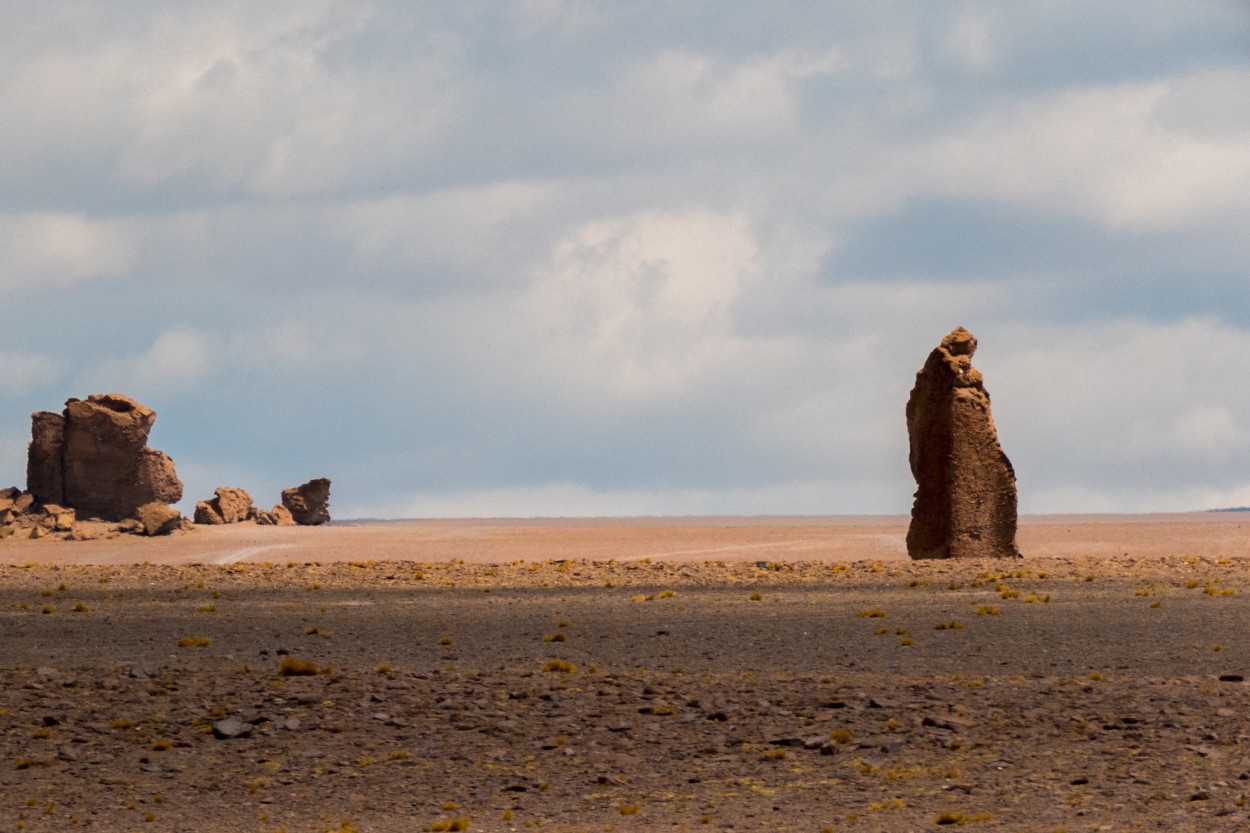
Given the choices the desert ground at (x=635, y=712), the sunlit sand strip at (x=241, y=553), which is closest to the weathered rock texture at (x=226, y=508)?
the sunlit sand strip at (x=241, y=553)

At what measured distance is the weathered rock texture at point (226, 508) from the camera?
59969 millimetres

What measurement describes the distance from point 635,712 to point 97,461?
43.8 metres

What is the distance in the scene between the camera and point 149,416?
55.6 metres

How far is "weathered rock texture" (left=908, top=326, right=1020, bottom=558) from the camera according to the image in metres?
32.4

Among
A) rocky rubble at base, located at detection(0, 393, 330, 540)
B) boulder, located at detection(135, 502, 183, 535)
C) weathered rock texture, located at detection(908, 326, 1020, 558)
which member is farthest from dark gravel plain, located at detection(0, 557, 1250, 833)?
rocky rubble at base, located at detection(0, 393, 330, 540)

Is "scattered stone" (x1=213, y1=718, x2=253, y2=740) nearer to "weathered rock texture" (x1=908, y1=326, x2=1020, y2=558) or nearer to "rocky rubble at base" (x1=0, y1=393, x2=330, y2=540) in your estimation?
"weathered rock texture" (x1=908, y1=326, x2=1020, y2=558)

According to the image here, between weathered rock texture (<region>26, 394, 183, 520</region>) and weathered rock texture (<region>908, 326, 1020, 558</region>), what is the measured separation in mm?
32323

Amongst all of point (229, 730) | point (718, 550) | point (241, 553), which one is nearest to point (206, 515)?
point (241, 553)

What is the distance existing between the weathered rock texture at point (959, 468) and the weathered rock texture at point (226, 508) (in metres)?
34.9

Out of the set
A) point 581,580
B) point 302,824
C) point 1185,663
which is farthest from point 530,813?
point 581,580

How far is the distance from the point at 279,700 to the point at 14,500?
42837 mm

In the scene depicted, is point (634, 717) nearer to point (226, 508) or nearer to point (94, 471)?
A: point (94, 471)

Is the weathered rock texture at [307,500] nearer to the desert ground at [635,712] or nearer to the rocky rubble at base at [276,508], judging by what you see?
the rocky rubble at base at [276,508]

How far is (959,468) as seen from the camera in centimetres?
3228
